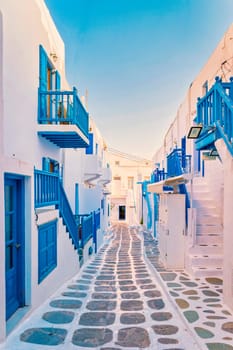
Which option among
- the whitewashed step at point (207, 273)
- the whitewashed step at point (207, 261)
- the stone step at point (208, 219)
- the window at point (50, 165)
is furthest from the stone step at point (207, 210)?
the window at point (50, 165)

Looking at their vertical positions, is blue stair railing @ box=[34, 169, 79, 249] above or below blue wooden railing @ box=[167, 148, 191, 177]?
below

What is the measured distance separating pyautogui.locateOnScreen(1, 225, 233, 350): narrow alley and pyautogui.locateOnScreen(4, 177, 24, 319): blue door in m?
0.45

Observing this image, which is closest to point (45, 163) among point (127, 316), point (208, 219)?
point (127, 316)

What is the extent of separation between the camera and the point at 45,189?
6.70 m

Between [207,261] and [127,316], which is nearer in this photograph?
[127,316]

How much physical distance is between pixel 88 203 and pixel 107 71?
23.1 ft

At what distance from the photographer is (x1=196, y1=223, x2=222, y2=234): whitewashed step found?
9.34m

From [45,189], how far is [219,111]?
13.2ft

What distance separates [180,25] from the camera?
40.1 ft

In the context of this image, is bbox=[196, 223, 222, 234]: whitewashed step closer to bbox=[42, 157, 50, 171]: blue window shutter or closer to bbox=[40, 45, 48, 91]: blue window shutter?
bbox=[42, 157, 50, 171]: blue window shutter

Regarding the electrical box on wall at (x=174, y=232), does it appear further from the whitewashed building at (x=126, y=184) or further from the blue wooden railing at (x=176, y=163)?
the whitewashed building at (x=126, y=184)

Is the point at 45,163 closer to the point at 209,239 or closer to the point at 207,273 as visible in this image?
the point at 207,273

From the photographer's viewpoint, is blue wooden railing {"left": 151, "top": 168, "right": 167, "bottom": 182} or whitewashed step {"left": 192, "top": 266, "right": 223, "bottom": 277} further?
blue wooden railing {"left": 151, "top": 168, "right": 167, "bottom": 182}

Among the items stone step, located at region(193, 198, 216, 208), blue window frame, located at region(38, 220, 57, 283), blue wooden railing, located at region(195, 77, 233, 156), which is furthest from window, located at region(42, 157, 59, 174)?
stone step, located at region(193, 198, 216, 208)
